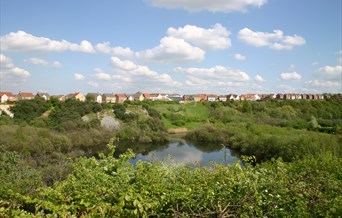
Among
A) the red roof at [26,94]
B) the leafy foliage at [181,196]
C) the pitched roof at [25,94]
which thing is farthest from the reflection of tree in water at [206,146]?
the pitched roof at [25,94]

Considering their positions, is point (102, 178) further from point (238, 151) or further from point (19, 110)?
point (19, 110)

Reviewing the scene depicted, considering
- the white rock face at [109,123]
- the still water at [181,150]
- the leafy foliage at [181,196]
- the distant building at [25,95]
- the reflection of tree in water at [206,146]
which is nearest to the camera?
the leafy foliage at [181,196]

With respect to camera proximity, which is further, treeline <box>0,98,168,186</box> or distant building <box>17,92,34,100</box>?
distant building <box>17,92,34,100</box>

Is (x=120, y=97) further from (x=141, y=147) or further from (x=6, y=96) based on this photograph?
(x=141, y=147)

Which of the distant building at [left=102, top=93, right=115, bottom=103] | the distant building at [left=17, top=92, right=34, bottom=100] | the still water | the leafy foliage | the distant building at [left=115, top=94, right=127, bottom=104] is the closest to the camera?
the leafy foliage

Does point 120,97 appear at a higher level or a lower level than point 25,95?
lower

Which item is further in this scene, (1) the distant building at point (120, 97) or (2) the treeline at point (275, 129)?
(1) the distant building at point (120, 97)

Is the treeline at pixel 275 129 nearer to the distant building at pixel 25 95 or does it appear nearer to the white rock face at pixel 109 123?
the white rock face at pixel 109 123

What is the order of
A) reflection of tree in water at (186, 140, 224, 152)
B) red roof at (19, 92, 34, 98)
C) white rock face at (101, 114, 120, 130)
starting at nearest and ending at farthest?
reflection of tree in water at (186, 140, 224, 152), white rock face at (101, 114, 120, 130), red roof at (19, 92, 34, 98)

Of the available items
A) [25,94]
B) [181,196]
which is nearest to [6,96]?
[25,94]

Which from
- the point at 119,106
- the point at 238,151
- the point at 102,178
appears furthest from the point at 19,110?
the point at 102,178

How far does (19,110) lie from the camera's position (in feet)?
165

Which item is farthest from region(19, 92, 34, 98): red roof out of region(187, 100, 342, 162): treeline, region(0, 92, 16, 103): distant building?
region(187, 100, 342, 162): treeline

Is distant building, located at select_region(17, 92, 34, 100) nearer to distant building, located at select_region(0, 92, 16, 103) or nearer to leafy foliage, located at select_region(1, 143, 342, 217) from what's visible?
distant building, located at select_region(0, 92, 16, 103)
